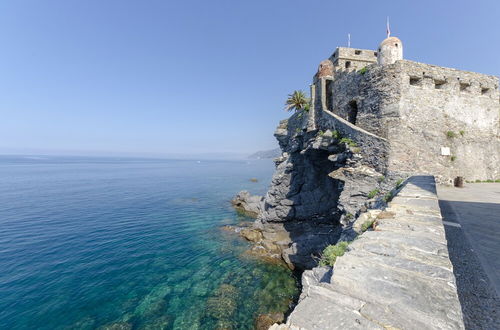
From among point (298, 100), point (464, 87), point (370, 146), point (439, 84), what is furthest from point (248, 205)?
point (464, 87)

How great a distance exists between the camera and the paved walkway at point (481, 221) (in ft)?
12.9

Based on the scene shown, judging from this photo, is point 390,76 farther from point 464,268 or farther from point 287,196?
point 287,196

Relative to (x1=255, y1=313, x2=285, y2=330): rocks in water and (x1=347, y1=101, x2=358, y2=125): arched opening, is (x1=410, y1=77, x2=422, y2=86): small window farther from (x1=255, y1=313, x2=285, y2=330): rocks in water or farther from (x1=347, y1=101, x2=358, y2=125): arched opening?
(x1=255, y1=313, x2=285, y2=330): rocks in water

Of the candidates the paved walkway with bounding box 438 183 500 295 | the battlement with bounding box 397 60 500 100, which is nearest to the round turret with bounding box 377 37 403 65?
the battlement with bounding box 397 60 500 100

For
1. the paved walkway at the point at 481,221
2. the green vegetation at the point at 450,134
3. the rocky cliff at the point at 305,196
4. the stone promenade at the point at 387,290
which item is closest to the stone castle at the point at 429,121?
the green vegetation at the point at 450,134

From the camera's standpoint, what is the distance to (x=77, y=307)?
12.9 metres

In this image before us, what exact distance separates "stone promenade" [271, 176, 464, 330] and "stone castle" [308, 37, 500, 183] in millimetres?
11626

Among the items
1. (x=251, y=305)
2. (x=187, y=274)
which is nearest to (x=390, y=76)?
(x=251, y=305)

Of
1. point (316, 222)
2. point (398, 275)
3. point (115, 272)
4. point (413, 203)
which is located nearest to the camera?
point (398, 275)

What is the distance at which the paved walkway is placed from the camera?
12.9 ft

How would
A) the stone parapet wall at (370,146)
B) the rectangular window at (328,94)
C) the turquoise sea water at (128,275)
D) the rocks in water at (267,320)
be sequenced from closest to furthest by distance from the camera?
the rocks in water at (267,320)
the turquoise sea water at (128,275)
the stone parapet wall at (370,146)
the rectangular window at (328,94)

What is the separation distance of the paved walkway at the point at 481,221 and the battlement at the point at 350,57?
21653 millimetres

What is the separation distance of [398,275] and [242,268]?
54.2ft

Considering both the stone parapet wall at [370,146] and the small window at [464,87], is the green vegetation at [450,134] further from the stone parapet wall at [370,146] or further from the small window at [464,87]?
the stone parapet wall at [370,146]
